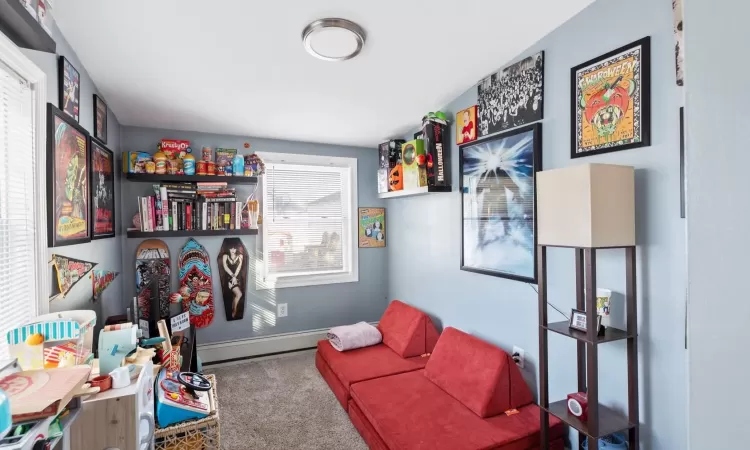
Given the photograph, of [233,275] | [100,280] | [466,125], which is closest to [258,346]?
[233,275]

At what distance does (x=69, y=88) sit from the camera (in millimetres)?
1756

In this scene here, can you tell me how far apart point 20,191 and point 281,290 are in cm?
234

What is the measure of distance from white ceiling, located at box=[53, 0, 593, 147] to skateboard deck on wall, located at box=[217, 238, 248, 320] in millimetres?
1104

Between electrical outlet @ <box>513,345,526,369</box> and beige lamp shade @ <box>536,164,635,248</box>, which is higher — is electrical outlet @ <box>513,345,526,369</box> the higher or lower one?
the lower one

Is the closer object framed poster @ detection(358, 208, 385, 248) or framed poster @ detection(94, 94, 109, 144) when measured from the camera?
framed poster @ detection(94, 94, 109, 144)

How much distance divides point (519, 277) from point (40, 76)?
2.52m

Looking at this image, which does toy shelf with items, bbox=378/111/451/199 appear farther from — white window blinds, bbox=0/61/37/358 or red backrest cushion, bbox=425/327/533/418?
white window blinds, bbox=0/61/37/358

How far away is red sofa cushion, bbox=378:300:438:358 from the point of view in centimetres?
293

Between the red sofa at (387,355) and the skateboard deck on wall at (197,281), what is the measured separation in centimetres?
107

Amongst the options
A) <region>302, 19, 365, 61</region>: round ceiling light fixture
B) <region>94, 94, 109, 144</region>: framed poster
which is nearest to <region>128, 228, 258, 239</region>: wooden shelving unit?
<region>94, 94, 109, 144</region>: framed poster

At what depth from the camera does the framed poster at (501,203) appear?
7.07ft

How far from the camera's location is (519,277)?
222 centimetres

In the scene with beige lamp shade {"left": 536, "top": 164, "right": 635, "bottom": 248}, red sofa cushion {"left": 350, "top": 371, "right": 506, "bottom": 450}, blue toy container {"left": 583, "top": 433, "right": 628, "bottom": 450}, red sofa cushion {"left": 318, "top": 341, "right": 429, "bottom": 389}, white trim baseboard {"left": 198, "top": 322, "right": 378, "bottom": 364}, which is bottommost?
white trim baseboard {"left": 198, "top": 322, "right": 378, "bottom": 364}

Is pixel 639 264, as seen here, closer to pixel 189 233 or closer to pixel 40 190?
pixel 40 190
